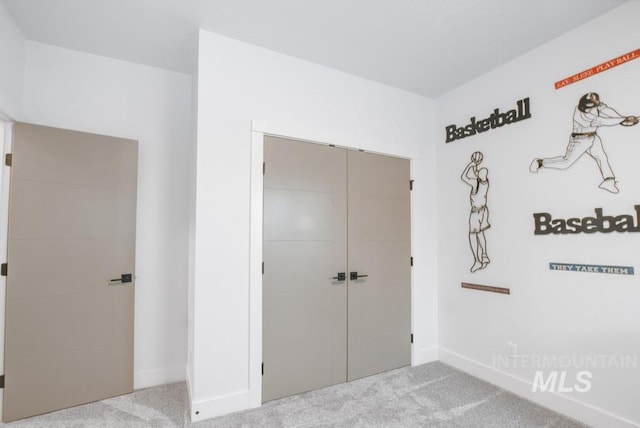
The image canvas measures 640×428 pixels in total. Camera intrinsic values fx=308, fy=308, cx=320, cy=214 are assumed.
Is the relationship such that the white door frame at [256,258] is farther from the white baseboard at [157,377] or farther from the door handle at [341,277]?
the white baseboard at [157,377]

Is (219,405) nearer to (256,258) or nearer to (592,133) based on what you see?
(256,258)

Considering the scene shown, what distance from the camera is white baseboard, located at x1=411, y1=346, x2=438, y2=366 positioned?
328cm

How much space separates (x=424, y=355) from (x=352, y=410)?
128 cm

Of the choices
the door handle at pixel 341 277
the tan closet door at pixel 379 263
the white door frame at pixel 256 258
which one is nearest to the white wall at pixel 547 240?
the tan closet door at pixel 379 263

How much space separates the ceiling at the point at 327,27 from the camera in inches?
85.1

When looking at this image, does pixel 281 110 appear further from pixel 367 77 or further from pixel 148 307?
pixel 148 307

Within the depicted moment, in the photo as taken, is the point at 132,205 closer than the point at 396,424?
No

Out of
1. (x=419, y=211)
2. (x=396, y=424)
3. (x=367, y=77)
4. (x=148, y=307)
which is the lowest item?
(x=396, y=424)

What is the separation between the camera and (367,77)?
3158 mm

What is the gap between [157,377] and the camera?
2.82 meters

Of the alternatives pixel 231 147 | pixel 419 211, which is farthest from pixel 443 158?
pixel 231 147

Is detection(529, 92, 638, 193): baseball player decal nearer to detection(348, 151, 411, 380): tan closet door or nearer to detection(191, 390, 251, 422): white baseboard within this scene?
detection(348, 151, 411, 380): tan closet door

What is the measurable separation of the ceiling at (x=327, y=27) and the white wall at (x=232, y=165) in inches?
8.1

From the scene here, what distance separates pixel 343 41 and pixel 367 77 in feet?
2.15
